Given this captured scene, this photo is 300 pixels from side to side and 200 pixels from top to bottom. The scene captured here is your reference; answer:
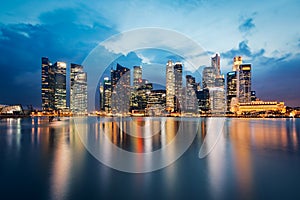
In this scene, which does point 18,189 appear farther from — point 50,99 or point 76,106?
point 50,99

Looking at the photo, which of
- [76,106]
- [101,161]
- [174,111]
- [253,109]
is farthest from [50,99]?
[101,161]

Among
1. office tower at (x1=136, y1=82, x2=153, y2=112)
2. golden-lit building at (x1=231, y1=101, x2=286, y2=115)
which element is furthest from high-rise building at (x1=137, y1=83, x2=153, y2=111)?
golden-lit building at (x1=231, y1=101, x2=286, y2=115)

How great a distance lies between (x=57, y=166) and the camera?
12.3 m

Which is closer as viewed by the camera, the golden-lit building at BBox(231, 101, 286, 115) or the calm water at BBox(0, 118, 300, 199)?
the calm water at BBox(0, 118, 300, 199)

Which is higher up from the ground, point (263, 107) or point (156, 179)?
point (263, 107)

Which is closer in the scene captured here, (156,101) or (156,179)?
(156,179)

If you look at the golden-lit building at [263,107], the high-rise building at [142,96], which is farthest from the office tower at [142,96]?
the golden-lit building at [263,107]

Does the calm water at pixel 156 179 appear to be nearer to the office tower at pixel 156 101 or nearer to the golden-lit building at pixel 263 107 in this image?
the office tower at pixel 156 101

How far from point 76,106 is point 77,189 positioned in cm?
17485

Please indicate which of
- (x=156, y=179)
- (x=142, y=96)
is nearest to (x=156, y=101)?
(x=142, y=96)

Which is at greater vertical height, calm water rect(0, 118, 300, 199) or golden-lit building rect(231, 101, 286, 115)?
golden-lit building rect(231, 101, 286, 115)

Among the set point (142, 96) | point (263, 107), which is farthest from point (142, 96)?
point (263, 107)

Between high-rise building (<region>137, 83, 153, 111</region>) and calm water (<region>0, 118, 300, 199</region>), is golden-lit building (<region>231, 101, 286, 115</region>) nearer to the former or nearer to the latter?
high-rise building (<region>137, 83, 153, 111</region>)

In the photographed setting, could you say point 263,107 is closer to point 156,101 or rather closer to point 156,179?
point 156,101
